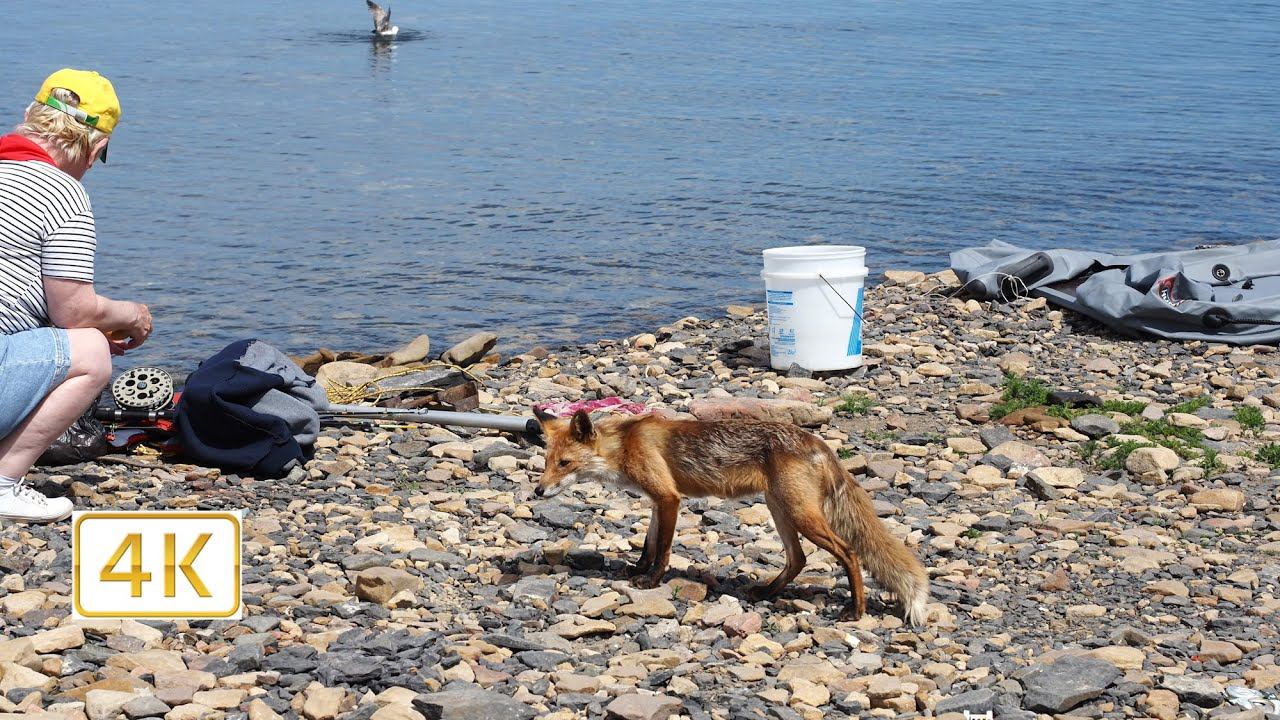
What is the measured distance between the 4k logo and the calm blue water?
6.41m

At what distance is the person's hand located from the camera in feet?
20.6

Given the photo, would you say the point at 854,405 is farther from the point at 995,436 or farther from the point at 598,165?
the point at 598,165

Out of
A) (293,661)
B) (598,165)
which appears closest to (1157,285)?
(293,661)

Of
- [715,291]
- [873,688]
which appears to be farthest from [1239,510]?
[715,291]

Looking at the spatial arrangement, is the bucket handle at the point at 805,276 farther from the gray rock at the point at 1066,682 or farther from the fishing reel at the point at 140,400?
the gray rock at the point at 1066,682

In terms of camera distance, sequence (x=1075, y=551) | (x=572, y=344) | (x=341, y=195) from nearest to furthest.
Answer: (x=1075, y=551)
(x=572, y=344)
(x=341, y=195)

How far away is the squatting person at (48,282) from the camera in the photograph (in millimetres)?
5785

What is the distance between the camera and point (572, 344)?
480 inches

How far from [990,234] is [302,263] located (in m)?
8.44

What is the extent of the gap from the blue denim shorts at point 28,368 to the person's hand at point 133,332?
1.16 feet

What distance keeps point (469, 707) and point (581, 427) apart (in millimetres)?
1585

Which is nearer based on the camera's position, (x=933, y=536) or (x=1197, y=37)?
(x=933, y=536)

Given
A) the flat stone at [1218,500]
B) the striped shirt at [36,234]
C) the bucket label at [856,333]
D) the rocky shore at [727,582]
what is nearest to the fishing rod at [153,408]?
the rocky shore at [727,582]

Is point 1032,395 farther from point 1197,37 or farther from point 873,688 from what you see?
point 1197,37
